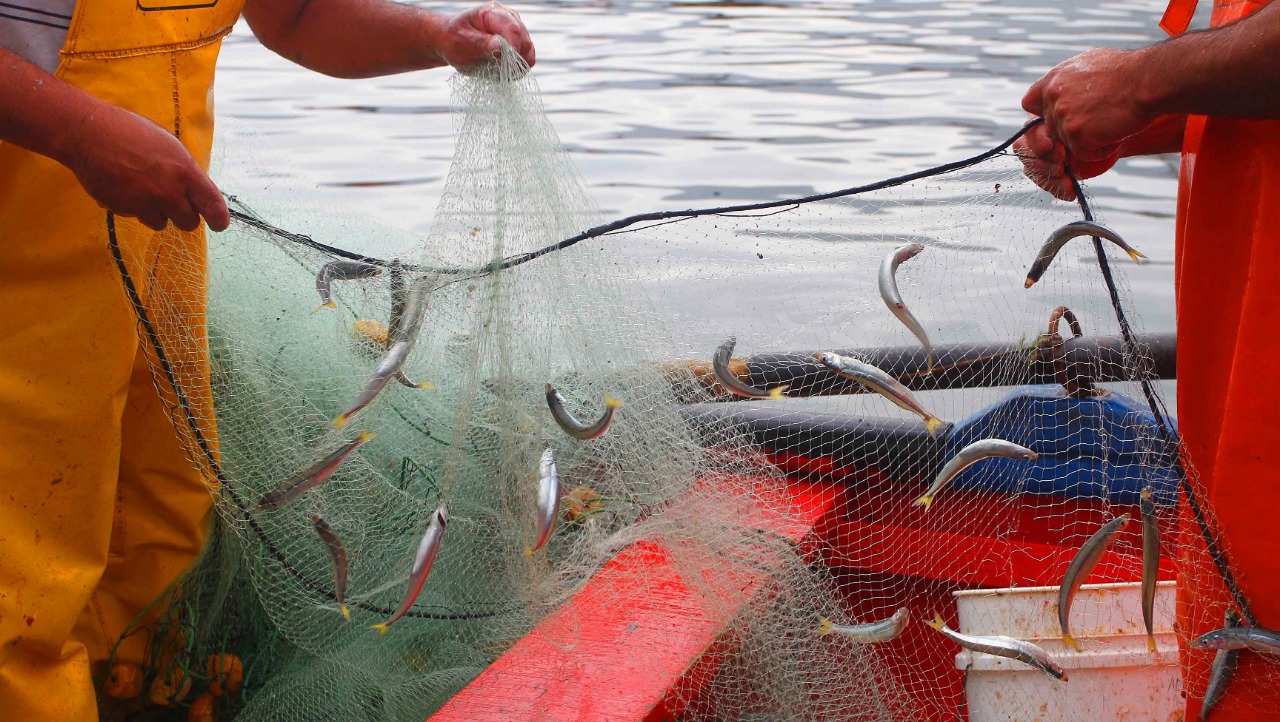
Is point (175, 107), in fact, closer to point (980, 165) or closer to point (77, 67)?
point (77, 67)

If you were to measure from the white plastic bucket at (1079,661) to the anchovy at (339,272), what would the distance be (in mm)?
1828

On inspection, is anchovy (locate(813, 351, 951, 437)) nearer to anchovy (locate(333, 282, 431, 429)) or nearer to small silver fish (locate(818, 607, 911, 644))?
small silver fish (locate(818, 607, 911, 644))

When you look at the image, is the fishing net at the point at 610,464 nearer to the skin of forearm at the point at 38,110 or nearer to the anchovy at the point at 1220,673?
the anchovy at the point at 1220,673

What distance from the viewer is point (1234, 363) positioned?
212 centimetres

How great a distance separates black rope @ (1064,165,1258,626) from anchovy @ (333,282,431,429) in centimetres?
166

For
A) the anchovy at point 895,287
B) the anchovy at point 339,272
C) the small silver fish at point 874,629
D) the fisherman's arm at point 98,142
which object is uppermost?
the fisherman's arm at point 98,142

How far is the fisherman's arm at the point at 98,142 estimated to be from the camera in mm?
2150

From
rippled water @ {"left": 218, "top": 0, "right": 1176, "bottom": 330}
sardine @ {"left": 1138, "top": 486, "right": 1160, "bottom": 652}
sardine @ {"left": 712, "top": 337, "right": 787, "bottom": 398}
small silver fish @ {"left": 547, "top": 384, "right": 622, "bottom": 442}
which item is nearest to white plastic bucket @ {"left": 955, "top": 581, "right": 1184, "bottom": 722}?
sardine @ {"left": 1138, "top": 486, "right": 1160, "bottom": 652}

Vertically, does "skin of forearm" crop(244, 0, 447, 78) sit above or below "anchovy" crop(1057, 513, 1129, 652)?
above

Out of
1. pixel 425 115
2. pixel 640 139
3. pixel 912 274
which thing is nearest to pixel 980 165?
pixel 912 274

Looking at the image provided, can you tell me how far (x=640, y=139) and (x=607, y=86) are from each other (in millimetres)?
1792

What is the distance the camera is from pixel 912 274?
3.32 m

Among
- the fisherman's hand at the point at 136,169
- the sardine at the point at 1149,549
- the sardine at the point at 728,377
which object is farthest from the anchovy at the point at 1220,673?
the fisherman's hand at the point at 136,169

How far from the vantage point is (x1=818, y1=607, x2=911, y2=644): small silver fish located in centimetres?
271
